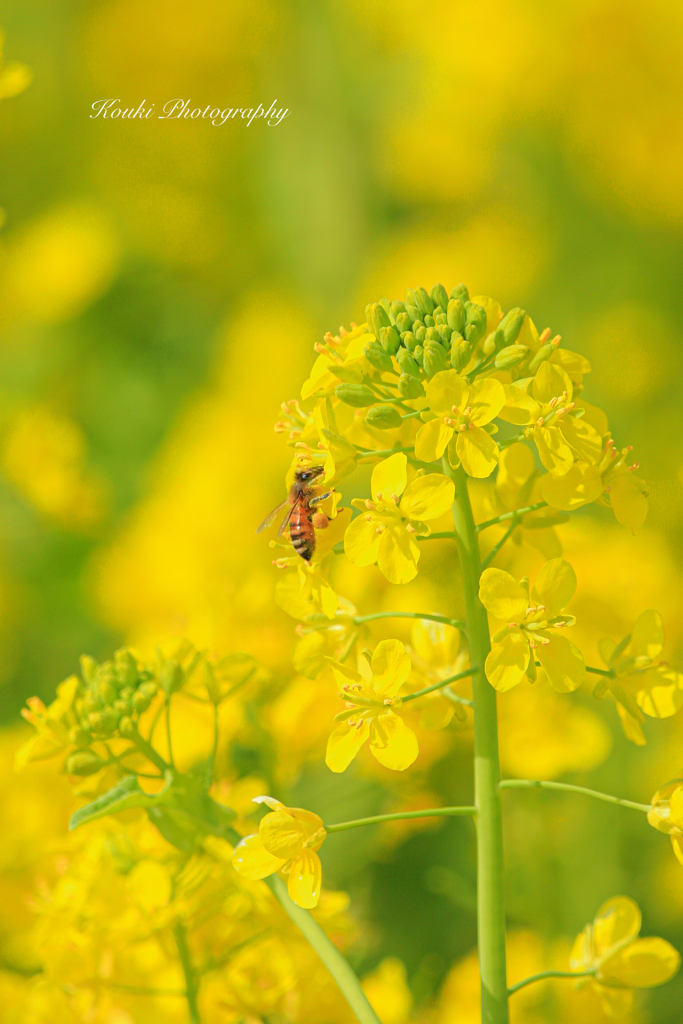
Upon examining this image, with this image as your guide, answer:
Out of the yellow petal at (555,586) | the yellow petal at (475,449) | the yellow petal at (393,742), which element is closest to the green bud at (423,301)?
the yellow petal at (475,449)

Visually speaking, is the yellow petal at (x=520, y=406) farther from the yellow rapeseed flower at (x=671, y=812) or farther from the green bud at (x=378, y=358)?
the yellow rapeseed flower at (x=671, y=812)

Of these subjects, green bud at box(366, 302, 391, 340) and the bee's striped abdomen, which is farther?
the bee's striped abdomen

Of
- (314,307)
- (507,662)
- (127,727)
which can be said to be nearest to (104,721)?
(127,727)

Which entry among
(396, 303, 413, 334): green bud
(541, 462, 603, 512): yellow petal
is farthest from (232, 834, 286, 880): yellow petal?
(396, 303, 413, 334): green bud

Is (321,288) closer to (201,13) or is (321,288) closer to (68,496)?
(68,496)

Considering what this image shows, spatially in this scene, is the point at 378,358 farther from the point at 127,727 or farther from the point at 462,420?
the point at 127,727

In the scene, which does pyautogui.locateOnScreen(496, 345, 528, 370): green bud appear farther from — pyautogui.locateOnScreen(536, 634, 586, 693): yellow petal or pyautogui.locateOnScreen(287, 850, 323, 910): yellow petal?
pyautogui.locateOnScreen(287, 850, 323, 910): yellow petal

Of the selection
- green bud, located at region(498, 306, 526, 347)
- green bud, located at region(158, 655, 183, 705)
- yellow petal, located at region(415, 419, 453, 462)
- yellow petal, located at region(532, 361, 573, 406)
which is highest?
green bud, located at region(498, 306, 526, 347)

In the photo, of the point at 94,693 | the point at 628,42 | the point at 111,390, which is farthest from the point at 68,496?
the point at 628,42
